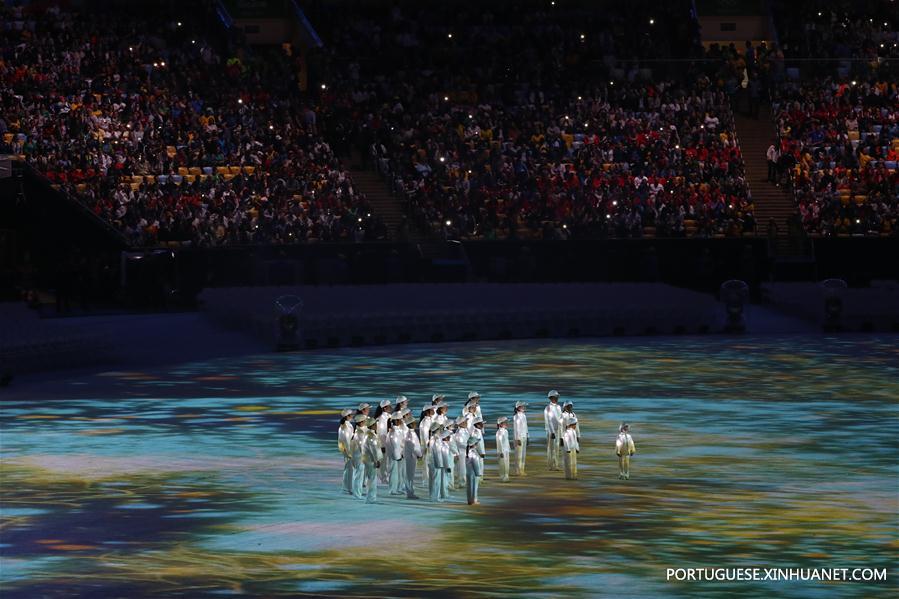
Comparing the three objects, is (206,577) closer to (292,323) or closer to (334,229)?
(292,323)

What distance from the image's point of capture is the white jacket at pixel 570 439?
22672 mm

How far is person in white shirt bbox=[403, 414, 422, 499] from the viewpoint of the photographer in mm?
21297

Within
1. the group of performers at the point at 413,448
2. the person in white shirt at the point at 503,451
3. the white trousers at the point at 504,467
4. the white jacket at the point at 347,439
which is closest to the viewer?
the group of performers at the point at 413,448

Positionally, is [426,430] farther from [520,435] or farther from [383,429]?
[520,435]

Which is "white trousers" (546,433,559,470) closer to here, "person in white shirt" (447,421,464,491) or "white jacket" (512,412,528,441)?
"white jacket" (512,412,528,441)

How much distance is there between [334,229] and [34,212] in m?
8.55

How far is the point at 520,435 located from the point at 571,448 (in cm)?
72

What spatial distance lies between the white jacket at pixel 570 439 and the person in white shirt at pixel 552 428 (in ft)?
0.86

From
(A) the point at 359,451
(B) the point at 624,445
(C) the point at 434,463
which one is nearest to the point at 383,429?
(A) the point at 359,451

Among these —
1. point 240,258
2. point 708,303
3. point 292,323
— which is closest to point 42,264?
point 240,258

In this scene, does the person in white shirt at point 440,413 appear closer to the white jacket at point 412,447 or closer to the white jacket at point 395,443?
the white jacket at point 412,447

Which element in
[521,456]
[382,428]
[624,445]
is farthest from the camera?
[521,456]

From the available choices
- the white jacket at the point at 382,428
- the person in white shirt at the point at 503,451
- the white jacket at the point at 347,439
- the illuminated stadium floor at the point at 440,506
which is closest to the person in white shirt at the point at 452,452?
the illuminated stadium floor at the point at 440,506

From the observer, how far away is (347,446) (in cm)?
2144
